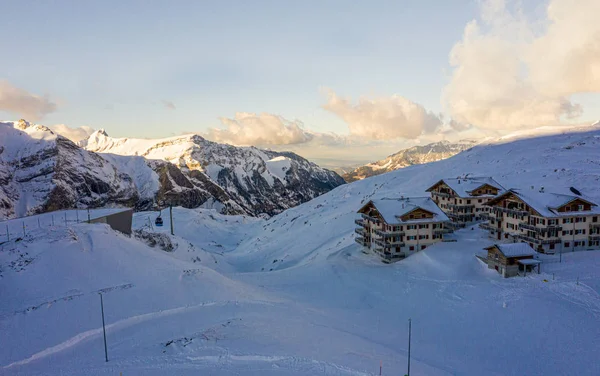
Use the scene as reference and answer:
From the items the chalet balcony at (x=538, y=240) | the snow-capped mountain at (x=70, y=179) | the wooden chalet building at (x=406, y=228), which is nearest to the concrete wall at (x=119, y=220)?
the wooden chalet building at (x=406, y=228)

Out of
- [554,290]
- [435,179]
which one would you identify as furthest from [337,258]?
[435,179]

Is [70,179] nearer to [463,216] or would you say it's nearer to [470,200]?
[463,216]

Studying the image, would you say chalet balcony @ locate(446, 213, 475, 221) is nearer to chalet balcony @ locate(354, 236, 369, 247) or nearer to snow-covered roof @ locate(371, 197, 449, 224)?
snow-covered roof @ locate(371, 197, 449, 224)

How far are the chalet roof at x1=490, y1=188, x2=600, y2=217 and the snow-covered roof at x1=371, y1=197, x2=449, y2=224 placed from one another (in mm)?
9607

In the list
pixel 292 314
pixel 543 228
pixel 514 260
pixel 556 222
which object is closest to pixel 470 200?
pixel 556 222

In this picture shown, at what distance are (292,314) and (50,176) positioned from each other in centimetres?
14657

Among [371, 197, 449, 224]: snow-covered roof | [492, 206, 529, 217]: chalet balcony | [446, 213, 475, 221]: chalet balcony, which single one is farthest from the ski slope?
[446, 213, 475, 221]: chalet balcony

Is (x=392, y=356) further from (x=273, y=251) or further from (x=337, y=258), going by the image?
(x=273, y=251)

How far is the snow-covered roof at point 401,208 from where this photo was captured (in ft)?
161

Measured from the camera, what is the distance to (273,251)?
252ft

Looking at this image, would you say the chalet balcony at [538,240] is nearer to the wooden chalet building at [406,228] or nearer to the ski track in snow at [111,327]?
the wooden chalet building at [406,228]

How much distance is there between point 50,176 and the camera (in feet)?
464

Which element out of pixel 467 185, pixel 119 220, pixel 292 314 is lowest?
pixel 292 314

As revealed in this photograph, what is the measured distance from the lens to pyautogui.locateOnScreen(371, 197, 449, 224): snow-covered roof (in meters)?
49.2
